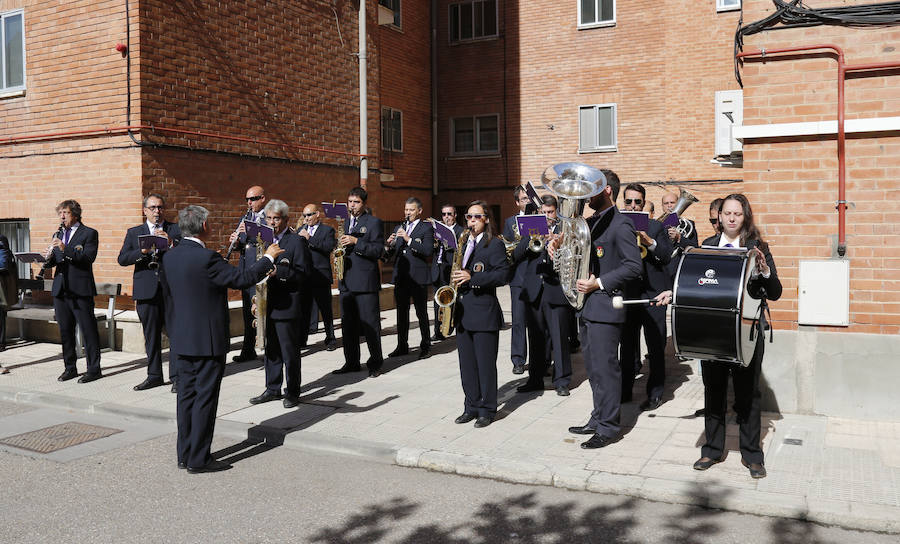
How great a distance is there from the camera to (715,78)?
16547 mm

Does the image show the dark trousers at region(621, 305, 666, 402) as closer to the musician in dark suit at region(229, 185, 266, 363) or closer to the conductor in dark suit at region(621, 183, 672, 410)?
the conductor in dark suit at region(621, 183, 672, 410)

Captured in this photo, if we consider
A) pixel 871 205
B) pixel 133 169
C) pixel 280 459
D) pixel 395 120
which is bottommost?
pixel 280 459

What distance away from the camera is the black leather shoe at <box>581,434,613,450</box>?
235 inches

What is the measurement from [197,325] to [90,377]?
Result: 3919mm

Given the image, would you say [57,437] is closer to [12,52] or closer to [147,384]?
[147,384]

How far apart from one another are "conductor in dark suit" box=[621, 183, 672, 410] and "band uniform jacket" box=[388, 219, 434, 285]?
3.14 metres

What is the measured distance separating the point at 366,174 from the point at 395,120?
3996 mm

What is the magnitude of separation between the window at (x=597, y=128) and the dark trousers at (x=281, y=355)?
12.3 m

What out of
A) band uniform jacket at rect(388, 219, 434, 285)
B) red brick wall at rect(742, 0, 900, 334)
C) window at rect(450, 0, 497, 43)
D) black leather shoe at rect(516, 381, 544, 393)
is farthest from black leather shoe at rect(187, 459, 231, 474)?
window at rect(450, 0, 497, 43)

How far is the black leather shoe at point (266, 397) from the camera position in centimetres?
769

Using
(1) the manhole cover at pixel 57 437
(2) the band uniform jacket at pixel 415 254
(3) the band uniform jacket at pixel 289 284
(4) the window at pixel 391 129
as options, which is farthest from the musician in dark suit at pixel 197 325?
(4) the window at pixel 391 129

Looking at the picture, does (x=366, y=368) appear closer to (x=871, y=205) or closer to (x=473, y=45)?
(x=871, y=205)

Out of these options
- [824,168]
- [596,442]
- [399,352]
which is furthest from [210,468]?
[824,168]

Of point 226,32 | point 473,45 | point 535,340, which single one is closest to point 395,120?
point 473,45
